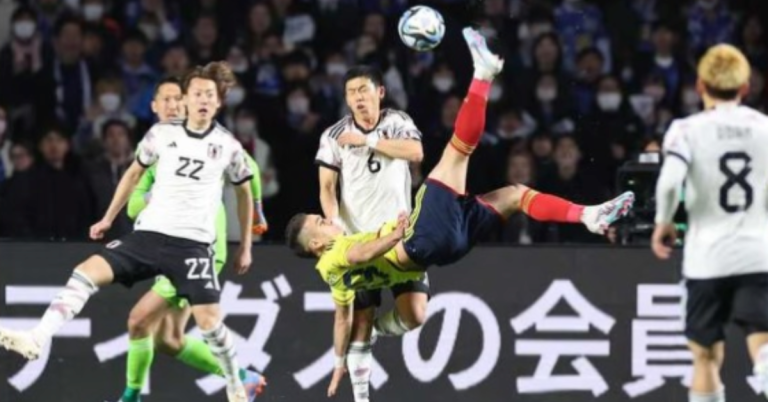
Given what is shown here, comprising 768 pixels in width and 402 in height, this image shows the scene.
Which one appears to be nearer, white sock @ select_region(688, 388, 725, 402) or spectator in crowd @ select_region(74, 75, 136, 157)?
white sock @ select_region(688, 388, 725, 402)

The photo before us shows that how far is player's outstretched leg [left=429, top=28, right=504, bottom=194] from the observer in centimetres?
982

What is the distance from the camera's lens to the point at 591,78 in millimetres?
14609

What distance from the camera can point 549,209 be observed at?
1024 cm

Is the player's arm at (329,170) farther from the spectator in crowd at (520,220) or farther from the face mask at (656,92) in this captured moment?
the face mask at (656,92)

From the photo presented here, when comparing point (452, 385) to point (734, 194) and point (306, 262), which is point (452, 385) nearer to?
point (306, 262)

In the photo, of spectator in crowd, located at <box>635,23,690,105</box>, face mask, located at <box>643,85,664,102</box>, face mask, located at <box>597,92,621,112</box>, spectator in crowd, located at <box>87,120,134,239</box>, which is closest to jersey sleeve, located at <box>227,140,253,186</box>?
spectator in crowd, located at <box>87,120,134,239</box>

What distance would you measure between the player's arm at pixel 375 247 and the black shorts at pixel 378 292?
85 centimetres

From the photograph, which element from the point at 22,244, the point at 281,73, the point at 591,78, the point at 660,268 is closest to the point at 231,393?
the point at 22,244

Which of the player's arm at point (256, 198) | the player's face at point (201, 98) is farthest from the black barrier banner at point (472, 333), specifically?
the player's face at point (201, 98)

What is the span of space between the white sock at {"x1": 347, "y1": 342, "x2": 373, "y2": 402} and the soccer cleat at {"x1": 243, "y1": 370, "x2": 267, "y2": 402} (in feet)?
1.94

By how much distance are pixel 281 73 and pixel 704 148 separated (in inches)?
240

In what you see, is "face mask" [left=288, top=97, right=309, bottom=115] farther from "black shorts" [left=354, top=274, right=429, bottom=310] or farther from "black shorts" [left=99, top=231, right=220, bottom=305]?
"black shorts" [left=99, top=231, right=220, bottom=305]

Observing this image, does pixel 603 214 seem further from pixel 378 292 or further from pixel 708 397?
pixel 708 397

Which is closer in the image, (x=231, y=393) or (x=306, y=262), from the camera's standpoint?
(x=231, y=393)
